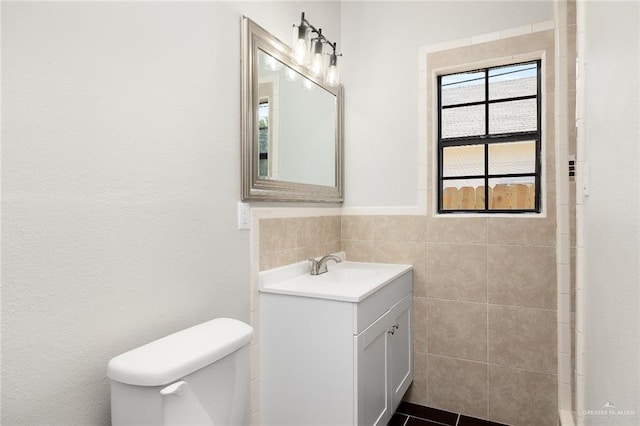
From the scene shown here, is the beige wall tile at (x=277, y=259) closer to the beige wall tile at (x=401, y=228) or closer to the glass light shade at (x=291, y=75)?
the beige wall tile at (x=401, y=228)

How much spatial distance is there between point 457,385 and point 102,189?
2.22 metres

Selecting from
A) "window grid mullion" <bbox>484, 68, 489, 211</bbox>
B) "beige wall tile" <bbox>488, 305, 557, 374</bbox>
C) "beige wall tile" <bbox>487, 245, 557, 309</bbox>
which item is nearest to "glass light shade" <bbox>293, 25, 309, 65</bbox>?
"window grid mullion" <bbox>484, 68, 489, 211</bbox>

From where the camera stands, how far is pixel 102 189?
3.69 feet

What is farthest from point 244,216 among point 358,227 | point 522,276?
point 522,276

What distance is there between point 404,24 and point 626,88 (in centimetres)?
189

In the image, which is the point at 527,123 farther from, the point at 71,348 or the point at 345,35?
the point at 71,348

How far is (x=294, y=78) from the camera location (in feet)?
6.90

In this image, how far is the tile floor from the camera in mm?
2232

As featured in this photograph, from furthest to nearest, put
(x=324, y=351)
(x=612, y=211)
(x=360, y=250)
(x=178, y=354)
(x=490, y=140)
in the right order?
(x=360, y=250), (x=490, y=140), (x=324, y=351), (x=178, y=354), (x=612, y=211)

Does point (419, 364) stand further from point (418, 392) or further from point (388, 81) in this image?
point (388, 81)

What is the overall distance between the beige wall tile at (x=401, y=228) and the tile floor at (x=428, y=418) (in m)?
1.05

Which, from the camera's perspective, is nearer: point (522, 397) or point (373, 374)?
point (373, 374)

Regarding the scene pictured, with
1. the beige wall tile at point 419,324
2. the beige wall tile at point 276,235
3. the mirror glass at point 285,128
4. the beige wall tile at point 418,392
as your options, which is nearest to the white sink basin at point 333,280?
the beige wall tile at point 276,235

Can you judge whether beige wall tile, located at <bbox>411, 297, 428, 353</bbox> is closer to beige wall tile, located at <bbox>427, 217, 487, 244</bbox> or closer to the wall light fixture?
beige wall tile, located at <bbox>427, 217, 487, 244</bbox>
